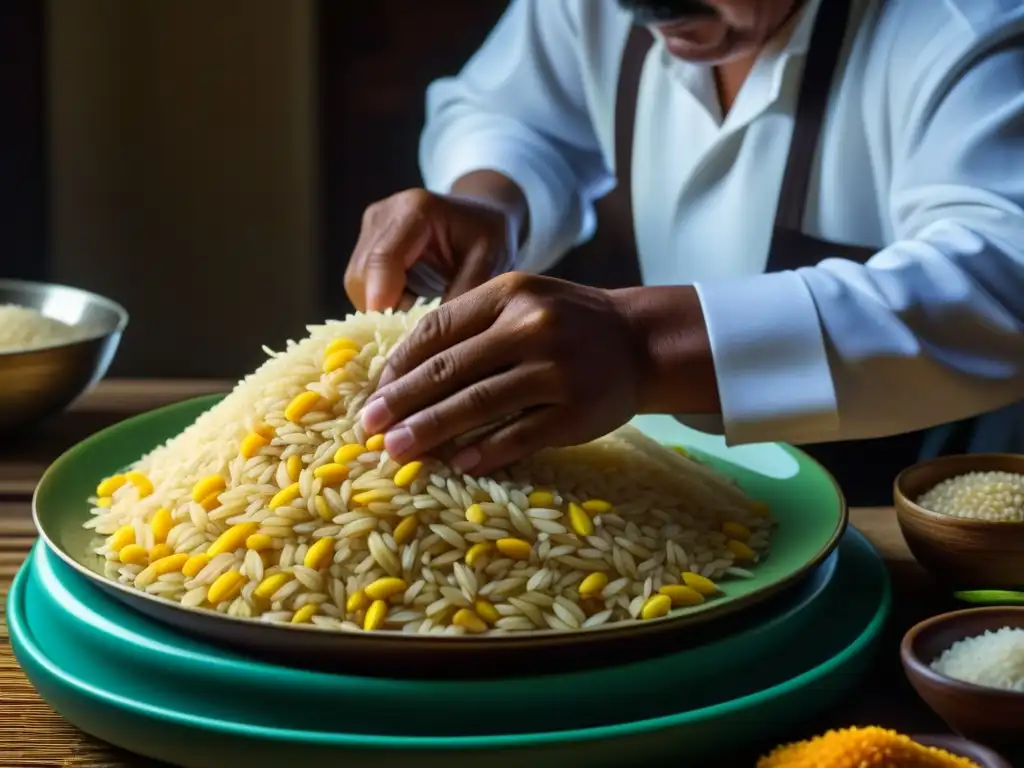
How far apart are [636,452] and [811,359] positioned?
0.16m

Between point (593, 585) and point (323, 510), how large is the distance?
0.19 metres

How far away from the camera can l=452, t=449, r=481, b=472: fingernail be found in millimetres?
868

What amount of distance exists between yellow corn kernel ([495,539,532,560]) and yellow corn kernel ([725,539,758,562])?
15 centimetres

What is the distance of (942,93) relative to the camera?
128cm

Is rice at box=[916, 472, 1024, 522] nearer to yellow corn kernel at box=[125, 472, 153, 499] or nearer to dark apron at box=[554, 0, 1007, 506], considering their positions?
dark apron at box=[554, 0, 1007, 506]

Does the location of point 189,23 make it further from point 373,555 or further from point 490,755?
point 490,755

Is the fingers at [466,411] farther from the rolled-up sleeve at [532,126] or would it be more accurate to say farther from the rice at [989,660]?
the rolled-up sleeve at [532,126]

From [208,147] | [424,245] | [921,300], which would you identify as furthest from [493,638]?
[208,147]

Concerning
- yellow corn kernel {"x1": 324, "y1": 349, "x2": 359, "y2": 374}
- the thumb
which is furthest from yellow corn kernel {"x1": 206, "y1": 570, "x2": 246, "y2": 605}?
the thumb

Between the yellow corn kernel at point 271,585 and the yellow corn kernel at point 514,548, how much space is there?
5.4 inches

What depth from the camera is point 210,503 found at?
867 millimetres

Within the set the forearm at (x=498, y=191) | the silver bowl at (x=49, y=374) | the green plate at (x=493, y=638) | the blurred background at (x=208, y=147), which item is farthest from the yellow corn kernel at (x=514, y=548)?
the blurred background at (x=208, y=147)

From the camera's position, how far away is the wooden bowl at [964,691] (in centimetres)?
66

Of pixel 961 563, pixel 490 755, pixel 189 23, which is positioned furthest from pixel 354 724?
pixel 189 23
